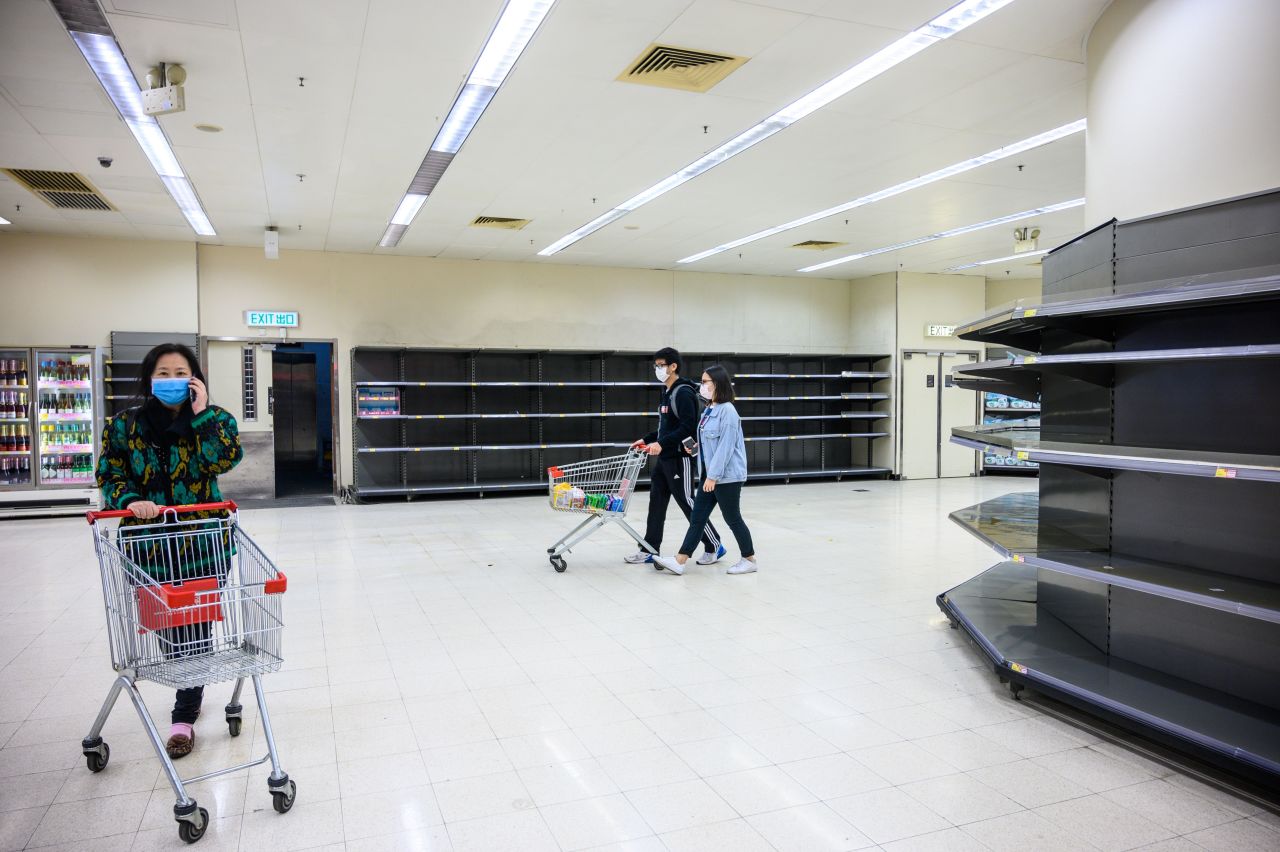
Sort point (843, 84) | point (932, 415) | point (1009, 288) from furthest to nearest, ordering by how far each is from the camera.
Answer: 1. point (1009, 288)
2. point (932, 415)
3. point (843, 84)

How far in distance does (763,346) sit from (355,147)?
8.37 meters

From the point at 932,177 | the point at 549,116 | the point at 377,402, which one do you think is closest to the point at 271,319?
the point at 377,402

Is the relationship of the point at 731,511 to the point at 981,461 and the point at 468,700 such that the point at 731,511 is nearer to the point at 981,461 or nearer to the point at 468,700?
the point at 468,700

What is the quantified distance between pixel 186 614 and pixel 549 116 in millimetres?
4202

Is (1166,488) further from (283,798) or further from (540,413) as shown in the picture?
(540,413)

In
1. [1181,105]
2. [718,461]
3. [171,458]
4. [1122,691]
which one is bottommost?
[1122,691]

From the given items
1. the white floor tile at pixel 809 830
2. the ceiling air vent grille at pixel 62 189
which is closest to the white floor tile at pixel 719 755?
the white floor tile at pixel 809 830

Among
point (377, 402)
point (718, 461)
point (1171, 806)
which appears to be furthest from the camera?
point (377, 402)

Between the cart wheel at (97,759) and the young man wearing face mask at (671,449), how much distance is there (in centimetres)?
385

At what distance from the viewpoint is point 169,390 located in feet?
9.57

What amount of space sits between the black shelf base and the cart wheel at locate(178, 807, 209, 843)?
127 inches

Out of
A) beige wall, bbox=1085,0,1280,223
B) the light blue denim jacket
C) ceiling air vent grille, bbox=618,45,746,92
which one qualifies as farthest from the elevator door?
beige wall, bbox=1085,0,1280,223

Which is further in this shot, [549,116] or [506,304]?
[506,304]

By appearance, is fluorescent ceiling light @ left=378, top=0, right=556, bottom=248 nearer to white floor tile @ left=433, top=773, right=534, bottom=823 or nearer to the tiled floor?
the tiled floor
